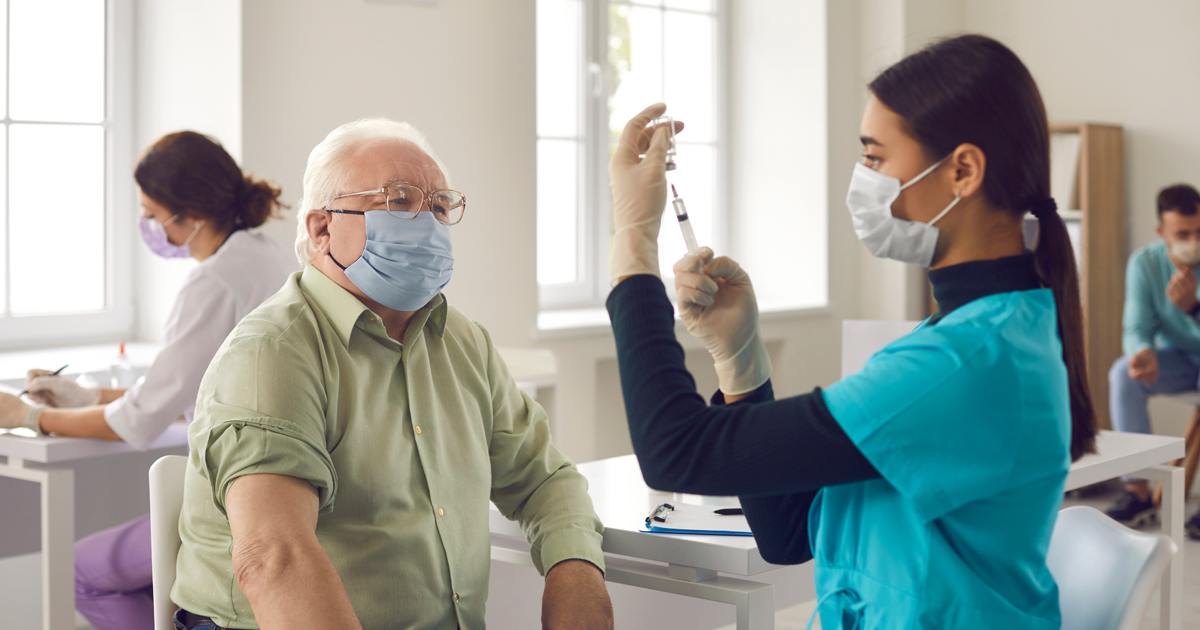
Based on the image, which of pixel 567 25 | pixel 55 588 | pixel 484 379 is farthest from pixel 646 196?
pixel 567 25

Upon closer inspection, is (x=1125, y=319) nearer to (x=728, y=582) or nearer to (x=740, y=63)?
(x=740, y=63)

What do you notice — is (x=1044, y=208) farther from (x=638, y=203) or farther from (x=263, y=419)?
(x=263, y=419)

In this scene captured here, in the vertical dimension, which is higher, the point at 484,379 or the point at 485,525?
the point at 484,379

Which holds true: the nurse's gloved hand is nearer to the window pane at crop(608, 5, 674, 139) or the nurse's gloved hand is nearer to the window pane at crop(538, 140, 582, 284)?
the window pane at crop(538, 140, 582, 284)

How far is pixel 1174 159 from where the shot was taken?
4.73 meters

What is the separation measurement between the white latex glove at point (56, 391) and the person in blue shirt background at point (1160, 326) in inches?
145

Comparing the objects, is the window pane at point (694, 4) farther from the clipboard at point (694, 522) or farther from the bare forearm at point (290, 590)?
the bare forearm at point (290, 590)

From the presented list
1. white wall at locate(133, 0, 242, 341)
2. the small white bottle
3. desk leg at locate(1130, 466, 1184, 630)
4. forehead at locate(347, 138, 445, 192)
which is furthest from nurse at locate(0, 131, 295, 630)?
desk leg at locate(1130, 466, 1184, 630)

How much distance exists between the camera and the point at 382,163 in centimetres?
153

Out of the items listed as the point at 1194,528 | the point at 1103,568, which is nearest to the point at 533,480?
the point at 1103,568

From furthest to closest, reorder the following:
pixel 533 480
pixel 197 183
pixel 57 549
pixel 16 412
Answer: pixel 197 183 → pixel 16 412 → pixel 57 549 → pixel 533 480

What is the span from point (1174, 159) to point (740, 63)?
76.9 inches

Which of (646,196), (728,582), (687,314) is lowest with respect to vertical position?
(728,582)

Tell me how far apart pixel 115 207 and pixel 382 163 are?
2.27 m
